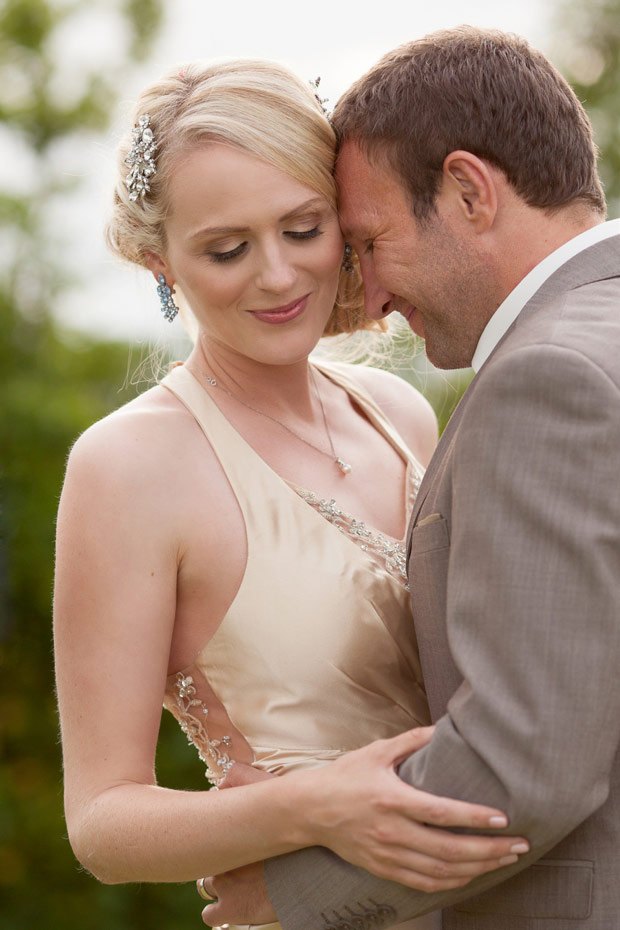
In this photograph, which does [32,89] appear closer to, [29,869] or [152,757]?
[29,869]

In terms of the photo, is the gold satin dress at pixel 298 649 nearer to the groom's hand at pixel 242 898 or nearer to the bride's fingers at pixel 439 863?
the groom's hand at pixel 242 898

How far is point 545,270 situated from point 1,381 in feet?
19.2

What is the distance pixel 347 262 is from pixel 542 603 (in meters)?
1.35

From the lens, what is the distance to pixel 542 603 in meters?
1.95

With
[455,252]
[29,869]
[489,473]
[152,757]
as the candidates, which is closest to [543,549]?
[489,473]

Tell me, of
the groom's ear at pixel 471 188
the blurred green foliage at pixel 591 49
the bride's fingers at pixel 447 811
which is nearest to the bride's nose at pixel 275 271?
the groom's ear at pixel 471 188

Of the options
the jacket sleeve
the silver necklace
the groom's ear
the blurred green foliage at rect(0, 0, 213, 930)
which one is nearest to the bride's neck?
the silver necklace

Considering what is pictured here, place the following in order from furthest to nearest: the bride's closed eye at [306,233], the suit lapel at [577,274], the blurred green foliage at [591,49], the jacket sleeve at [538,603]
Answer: the blurred green foliage at [591,49] < the bride's closed eye at [306,233] < the suit lapel at [577,274] < the jacket sleeve at [538,603]

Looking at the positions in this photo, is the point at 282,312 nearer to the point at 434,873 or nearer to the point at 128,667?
the point at 128,667

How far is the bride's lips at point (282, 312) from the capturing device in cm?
290

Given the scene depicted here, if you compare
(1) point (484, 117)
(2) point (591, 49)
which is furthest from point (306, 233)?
(2) point (591, 49)

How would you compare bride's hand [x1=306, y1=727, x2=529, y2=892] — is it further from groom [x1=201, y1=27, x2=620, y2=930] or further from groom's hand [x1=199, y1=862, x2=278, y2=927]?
groom's hand [x1=199, y1=862, x2=278, y2=927]

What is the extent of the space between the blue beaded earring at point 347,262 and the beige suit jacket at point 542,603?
862 millimetres

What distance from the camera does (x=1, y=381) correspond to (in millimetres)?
7684
